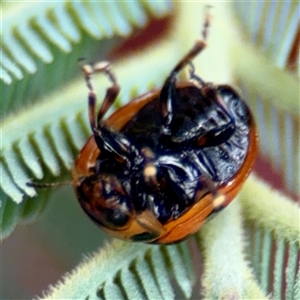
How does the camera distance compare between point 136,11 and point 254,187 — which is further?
point 136,11

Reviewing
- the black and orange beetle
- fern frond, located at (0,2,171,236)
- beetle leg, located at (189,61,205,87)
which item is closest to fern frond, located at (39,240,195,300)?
the black and orange beetle

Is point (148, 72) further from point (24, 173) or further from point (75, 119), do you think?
point (24, 173)

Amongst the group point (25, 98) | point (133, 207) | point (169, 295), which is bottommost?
point (169, 295)

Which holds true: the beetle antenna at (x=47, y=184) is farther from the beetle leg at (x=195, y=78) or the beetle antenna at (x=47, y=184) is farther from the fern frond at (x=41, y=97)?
the beetle leg at (x=195, y=78)

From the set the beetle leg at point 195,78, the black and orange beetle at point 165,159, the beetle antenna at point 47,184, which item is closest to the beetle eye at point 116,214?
the black and orange beetle at point 165,159

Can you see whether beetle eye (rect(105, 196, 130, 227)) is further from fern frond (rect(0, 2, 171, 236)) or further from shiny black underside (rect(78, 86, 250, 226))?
fern frond (rect(0, 2, 171, 236))

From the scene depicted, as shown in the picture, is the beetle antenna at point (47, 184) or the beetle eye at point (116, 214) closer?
the beetle eye at point (116, 214)

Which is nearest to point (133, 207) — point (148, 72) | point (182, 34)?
point (148, 72)

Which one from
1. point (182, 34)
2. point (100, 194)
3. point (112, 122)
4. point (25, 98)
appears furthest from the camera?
point (182, 34)

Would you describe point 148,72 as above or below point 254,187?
above
